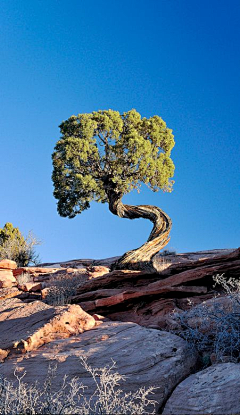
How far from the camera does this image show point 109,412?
14.8ft

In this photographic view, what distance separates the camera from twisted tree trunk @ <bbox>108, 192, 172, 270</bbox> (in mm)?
17562

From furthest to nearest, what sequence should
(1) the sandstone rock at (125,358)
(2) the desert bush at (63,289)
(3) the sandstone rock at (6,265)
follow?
(3) the sandstone rock at (6,265) → (2) the desert bush at (63,289) → (1) the sandstone rock at (125,358)

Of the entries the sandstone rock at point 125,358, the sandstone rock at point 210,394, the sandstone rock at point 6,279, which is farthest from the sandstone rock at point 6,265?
the sandstone rock at point 210,394

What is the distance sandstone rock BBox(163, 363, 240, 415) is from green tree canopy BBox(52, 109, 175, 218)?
15667mm

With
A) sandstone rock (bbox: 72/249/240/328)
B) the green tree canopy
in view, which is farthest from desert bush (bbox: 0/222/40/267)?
sandstone rock (bbox: 72/249/240/328)

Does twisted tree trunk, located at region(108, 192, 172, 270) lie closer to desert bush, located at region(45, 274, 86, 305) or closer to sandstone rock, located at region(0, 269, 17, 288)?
desert bush, located at region(45, 274, 86, 305)

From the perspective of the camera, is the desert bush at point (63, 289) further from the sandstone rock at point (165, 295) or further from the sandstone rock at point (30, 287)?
the sandstone rock at point (165, 295)

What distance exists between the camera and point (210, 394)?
499 centimetres

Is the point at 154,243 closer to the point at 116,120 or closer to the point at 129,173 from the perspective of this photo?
the point at 129,173

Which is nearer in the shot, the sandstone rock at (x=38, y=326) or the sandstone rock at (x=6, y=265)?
the sandstone rock at (x=38, y=326)

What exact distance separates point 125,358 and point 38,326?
93.5 inches

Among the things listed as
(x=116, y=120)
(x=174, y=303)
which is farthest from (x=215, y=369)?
(x=116, y=120)

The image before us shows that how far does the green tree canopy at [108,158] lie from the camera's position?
21.0 metres

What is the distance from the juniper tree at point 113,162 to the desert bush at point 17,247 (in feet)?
18.8
